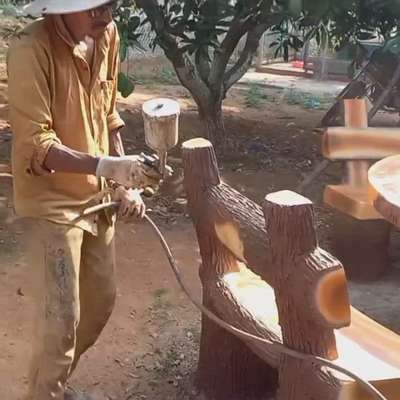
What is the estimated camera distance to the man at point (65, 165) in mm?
2668

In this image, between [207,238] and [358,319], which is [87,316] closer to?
[207,238]

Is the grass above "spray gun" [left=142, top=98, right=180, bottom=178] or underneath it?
underneath

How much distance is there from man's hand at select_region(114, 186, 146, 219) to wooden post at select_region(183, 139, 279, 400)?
0.25 meters

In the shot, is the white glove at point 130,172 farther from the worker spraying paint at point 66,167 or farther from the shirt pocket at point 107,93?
the shirt pocket at point 107,93

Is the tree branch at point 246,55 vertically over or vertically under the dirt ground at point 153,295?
over

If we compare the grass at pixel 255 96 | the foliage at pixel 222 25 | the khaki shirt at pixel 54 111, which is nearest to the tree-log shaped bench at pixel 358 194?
the foliage at pixel 222 25

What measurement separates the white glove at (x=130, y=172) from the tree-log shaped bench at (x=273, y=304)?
36 centimetres

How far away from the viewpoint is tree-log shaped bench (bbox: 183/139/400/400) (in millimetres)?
2279

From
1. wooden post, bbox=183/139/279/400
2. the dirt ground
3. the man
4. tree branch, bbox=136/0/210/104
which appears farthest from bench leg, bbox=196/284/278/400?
tree branch, bbox=136/0/210/104

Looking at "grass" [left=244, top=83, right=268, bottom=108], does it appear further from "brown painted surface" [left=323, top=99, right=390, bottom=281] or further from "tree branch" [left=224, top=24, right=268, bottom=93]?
"brown painted surface" [left=323, top=99, right=390, bottom=281]

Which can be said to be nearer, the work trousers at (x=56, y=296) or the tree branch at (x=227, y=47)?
the work trousers at (x=56, y=296)

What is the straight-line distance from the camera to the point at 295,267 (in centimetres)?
231

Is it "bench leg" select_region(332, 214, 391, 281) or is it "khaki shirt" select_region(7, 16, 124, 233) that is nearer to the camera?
"khaki shirt" select_region(7, 16, 124, 233)

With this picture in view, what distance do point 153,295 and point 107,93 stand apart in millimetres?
1665
